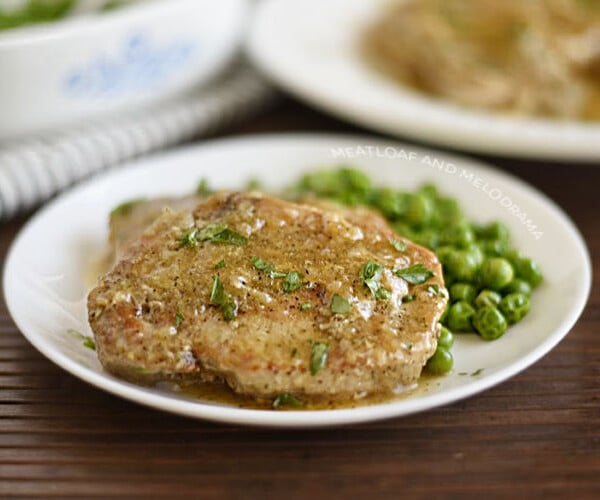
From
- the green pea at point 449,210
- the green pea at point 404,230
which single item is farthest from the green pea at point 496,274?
the green pea at point 449,210

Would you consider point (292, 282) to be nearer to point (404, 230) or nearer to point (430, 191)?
point (404, 230)

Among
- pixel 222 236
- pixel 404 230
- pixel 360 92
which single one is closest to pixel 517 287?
pixel 404 230

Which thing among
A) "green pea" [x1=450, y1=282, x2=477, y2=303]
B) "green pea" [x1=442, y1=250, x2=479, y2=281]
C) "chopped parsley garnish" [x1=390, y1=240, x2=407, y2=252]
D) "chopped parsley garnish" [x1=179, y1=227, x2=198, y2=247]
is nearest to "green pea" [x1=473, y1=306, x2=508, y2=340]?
"green pea" [x1=450, y1=282, x2=477, y2=303]

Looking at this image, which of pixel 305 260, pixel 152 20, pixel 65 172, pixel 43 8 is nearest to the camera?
pixel 305 260

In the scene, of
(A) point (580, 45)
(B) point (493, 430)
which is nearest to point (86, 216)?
(B) point (493, 430)

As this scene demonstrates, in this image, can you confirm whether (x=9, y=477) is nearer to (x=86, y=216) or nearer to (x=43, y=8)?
(x=86, y=216)

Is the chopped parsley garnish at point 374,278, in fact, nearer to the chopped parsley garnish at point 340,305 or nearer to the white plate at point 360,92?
the chopped parsley garnish at point 340,305
